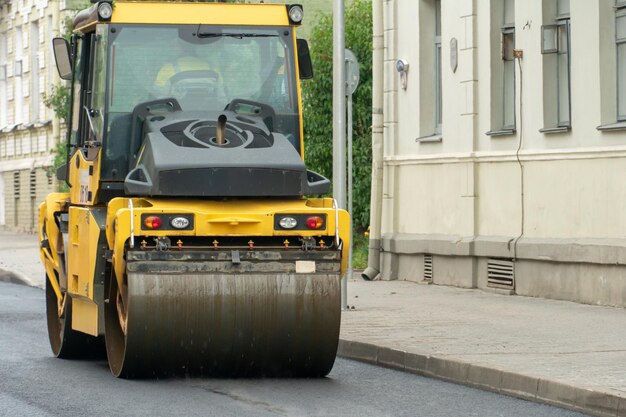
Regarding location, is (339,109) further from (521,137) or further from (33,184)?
(33,184)

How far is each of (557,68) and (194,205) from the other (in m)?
9.05

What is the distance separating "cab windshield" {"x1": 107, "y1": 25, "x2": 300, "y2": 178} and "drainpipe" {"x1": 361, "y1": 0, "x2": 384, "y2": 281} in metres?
11.0

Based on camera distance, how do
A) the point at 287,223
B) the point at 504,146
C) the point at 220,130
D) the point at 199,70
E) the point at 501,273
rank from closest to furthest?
the point at 287,223 → the point at 220,130 → the point at 199,70 → the point at 501,273 → the point at 504,146

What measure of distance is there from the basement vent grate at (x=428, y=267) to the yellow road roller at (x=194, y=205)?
934 cm

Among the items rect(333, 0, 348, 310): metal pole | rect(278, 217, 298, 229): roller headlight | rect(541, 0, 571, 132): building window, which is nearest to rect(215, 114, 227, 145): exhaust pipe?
rect(278, 217, 298, 229): roller headlight

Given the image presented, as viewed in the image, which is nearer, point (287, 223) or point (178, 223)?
point (178, 223)

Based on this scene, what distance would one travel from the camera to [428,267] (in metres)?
23.5

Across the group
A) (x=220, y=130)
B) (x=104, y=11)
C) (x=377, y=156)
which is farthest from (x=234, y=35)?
(x=377, y=156)

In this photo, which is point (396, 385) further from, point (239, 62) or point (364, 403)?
point (239, 62)

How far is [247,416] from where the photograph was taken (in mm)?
10523

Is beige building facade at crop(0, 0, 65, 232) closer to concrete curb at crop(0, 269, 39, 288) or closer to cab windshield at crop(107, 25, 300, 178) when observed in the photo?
concrete curb at crop(0, 269, 39, 288)

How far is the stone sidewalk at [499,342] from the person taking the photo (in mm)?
11508

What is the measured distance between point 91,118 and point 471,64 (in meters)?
9.16

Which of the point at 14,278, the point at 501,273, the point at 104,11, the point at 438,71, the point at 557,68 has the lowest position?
the point at 14,278
